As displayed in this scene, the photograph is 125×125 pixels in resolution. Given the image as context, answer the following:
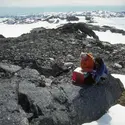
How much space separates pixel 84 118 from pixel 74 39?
10412 mm

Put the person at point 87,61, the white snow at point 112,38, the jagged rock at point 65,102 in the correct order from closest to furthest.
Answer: the jagged rock at point 65,102, the person at point 87,61, the white snow at point 112,38

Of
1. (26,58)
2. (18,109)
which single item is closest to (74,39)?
(26,58)

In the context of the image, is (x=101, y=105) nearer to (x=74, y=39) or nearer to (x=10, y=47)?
(x=10, y=47)

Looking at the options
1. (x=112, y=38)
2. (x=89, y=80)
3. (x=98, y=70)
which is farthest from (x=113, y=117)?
(x=112, y=38)

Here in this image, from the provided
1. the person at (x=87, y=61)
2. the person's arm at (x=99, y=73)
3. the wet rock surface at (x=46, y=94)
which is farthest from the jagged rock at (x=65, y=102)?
the person at (x=87, y=61)

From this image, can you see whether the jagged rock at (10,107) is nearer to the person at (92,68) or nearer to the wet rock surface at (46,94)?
the wet rock surface at (46,94)

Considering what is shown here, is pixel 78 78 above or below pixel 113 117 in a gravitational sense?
above

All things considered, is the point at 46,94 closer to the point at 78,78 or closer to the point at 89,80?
the point at 78,78

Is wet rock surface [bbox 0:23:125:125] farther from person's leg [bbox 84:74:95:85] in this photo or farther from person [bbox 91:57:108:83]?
person [bbox 91:57:108:83]

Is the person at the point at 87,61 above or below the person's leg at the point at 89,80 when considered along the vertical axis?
above

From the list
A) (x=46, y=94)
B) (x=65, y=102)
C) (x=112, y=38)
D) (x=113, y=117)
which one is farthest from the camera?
(x=112, y=38)

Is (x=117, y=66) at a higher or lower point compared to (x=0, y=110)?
lower

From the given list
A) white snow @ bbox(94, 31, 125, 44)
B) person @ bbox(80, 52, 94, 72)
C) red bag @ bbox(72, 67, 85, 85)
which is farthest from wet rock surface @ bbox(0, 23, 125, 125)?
white snow @ bbox(94, 31, 125, 44)

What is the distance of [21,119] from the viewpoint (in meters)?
6.61
